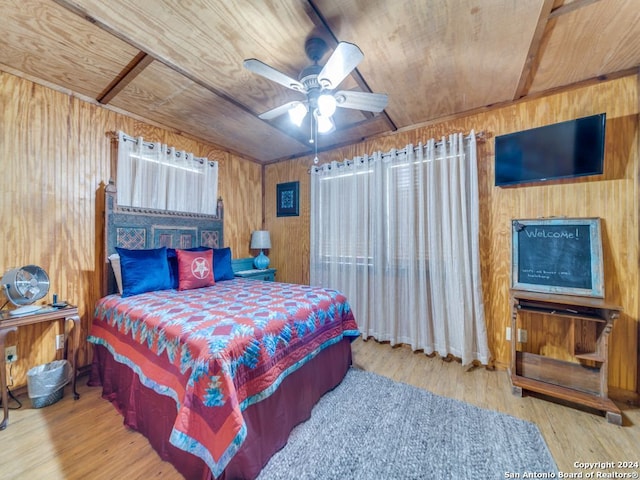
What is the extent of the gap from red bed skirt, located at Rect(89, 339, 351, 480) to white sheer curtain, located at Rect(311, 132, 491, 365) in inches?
45.6

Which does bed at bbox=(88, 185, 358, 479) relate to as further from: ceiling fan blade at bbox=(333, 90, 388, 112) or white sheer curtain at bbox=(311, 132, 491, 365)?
ceiling fan blade at bbox=(333, 90, 388, 112)

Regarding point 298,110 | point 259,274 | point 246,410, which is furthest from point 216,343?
point 259,274

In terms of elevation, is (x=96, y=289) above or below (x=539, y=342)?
above

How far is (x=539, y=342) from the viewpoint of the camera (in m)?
2.33

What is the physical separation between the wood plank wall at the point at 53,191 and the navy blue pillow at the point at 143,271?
455 mm

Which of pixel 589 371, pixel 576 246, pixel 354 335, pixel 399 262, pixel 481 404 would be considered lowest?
pixel 481 404

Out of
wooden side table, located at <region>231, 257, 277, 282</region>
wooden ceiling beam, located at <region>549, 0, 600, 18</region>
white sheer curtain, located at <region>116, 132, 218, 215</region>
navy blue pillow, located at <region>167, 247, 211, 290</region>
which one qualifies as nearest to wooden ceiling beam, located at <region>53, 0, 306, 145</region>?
white sheer curtain, located at <region>116, 132, 218, 215</region>

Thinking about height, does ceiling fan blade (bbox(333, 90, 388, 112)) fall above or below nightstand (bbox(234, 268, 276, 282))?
above

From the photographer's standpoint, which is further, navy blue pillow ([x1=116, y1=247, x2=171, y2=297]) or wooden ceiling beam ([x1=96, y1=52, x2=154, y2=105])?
navy blue pillow ([x1=116, y1=247, x2=171, y2=297])

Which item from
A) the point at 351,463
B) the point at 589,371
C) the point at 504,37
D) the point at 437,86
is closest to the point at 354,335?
the point at 351,463

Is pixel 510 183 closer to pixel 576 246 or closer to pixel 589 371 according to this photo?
pixel 576 246

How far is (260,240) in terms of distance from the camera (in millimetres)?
4012

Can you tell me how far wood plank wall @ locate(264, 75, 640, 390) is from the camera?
2.04 meters

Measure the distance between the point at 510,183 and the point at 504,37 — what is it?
1221 mm
